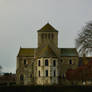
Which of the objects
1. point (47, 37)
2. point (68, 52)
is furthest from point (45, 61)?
point (68, 52)

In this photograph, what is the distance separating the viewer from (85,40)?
45.4 m

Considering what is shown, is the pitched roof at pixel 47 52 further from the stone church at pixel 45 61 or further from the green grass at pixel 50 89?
the green grass at pixel 50 89

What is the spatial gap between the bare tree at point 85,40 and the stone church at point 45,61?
3678 centimetres

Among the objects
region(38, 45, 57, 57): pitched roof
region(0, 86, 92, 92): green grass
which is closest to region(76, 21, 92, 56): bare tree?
region(0, 86, 92, 92): green grass

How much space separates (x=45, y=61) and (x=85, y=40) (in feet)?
124

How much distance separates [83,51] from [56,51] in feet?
139

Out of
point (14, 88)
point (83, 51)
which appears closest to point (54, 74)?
point (14, 88)

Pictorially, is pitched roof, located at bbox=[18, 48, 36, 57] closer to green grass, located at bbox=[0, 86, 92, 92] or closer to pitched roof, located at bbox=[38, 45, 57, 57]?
pitched roof, located at bbox=[38, 45, 57, 57]

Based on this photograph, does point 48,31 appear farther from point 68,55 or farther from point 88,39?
point 88,39

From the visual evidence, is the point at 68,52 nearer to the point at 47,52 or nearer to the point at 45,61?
the point at 47,52

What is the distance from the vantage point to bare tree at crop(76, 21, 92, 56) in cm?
A: 4472

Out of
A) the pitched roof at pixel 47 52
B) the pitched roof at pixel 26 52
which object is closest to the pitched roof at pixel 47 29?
the pitched roof at pixel 47 52

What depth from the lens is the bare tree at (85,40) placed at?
44.7 m

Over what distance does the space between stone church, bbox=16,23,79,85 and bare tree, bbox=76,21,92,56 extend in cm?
3678
